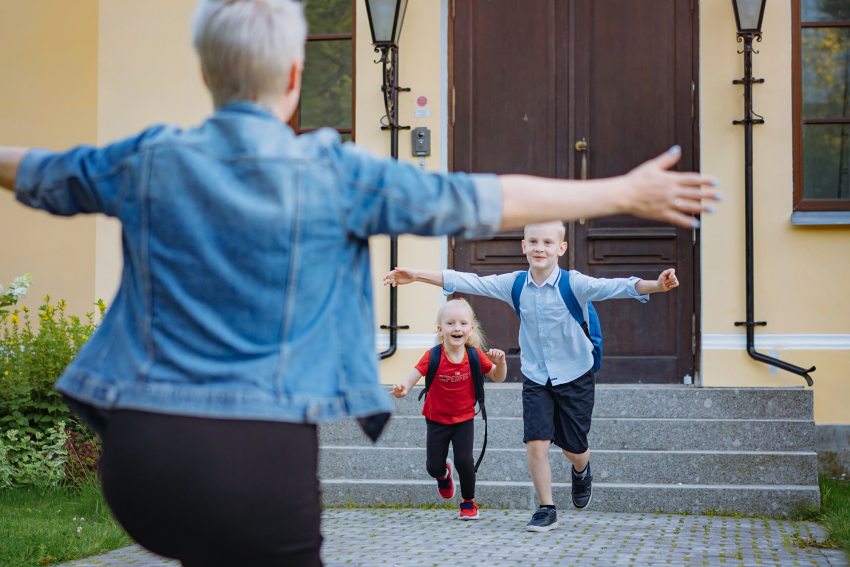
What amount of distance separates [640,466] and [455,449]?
1.49 meters

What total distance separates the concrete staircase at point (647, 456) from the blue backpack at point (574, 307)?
1287 mm

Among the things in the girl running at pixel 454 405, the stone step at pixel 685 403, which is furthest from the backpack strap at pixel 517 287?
the stone step at pixel 685 403

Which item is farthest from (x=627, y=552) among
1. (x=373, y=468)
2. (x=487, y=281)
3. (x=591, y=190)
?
(x=591, y=190)

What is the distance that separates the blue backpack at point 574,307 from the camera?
6801 mm

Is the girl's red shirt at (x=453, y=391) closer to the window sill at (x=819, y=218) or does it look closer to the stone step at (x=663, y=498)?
the stone step at (x=663, y=498)

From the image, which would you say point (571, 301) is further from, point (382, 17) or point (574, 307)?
point (382, 17)

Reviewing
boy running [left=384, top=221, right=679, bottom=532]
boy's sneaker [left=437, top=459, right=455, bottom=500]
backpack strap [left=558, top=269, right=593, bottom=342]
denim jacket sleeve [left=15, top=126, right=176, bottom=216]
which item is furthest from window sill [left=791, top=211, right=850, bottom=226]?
denim jacket sleeve [left=15, top=126, right=176, bottom=216]

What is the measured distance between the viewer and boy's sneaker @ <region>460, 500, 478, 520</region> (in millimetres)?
7270

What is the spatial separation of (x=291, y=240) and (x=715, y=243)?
792 centimetres

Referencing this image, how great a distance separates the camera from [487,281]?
6875 millimetres

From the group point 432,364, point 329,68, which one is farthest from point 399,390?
point 329,68

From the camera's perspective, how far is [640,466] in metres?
7.91

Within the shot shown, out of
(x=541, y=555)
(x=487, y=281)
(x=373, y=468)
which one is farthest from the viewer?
(x=373, y=468)

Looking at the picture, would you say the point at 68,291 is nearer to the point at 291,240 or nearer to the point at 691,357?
the point at 691,357
